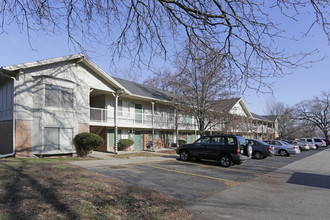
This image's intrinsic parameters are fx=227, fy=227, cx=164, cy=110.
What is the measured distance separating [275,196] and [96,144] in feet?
39.4

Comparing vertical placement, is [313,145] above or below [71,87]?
below

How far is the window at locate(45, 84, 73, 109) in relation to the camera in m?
15.0

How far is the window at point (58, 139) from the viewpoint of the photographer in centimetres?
1467

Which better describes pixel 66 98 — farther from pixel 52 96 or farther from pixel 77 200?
pixel 77 200

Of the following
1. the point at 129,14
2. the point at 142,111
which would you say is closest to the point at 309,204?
the point at 129,14

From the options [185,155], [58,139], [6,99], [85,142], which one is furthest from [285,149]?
[6,99]

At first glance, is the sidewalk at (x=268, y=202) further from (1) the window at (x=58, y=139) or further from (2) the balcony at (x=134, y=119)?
(2) the balcony at (x=134, y=119)

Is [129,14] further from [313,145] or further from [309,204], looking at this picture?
[313,145]

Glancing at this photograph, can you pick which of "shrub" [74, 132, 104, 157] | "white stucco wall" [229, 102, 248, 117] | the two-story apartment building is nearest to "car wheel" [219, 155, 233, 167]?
"shrub" [74, 132, 104, 157]

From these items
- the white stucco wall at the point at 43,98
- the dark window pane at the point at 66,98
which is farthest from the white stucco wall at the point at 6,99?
the dark window pane at the point at 66,98

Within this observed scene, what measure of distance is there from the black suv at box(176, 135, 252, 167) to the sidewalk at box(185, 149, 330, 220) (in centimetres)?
371

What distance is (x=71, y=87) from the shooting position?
1609cm

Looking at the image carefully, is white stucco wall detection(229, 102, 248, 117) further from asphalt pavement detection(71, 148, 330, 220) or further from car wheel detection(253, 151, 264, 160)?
asphalt pavement detection(71, 148, 330, 220)

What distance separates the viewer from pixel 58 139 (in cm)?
1514
